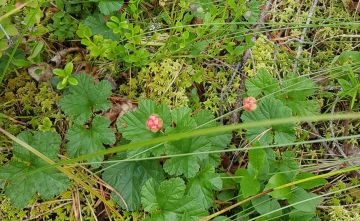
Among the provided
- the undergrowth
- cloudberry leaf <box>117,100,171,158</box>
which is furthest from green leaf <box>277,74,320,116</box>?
cloudberry leaf <box>117,100,171,158</box>

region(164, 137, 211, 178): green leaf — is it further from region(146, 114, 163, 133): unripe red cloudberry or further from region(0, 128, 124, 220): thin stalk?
region(0, 128, 124, 220): thin stalk

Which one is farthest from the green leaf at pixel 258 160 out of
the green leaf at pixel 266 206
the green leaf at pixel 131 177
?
the green leaf at pixel 131 177

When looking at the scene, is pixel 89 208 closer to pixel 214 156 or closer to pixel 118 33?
pixel 214 156

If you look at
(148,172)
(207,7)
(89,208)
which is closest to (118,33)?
(207,7)

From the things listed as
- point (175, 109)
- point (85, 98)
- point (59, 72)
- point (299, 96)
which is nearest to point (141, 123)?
point (175, 109)

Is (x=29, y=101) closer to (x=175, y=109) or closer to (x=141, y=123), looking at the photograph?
(x=141, y=123)
